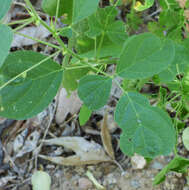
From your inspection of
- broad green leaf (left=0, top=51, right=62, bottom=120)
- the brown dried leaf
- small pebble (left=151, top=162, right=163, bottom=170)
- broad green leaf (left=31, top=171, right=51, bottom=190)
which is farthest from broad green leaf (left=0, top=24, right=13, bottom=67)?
the brown dried leaf

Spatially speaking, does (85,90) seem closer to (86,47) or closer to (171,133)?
(171,133)

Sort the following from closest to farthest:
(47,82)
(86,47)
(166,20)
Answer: (47,82) < (86,47) < (166,20)

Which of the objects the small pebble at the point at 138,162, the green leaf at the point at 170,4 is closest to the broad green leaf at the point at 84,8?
the green leaf at the point at 170,4

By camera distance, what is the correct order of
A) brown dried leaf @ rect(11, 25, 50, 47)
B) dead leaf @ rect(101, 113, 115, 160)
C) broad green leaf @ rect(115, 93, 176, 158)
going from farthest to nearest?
1. brown dried leaf @ rect(11, 25, 50, 47)
2. dead leaf @ rect(101, 113, 115, 160)
3. broad green leaf @ rect(115, 93, 176, 158)

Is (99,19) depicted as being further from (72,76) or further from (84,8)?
(72,76)

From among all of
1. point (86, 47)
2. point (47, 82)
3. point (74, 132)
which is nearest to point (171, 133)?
point (47, 82)

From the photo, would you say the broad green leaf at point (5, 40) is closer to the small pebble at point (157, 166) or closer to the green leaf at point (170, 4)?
the green leaf at point (170, 4)

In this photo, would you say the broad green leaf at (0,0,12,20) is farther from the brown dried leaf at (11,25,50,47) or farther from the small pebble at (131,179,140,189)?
the brown dried leaf at (11,25,50,47)

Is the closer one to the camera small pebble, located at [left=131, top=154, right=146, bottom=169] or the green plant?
the green plant
